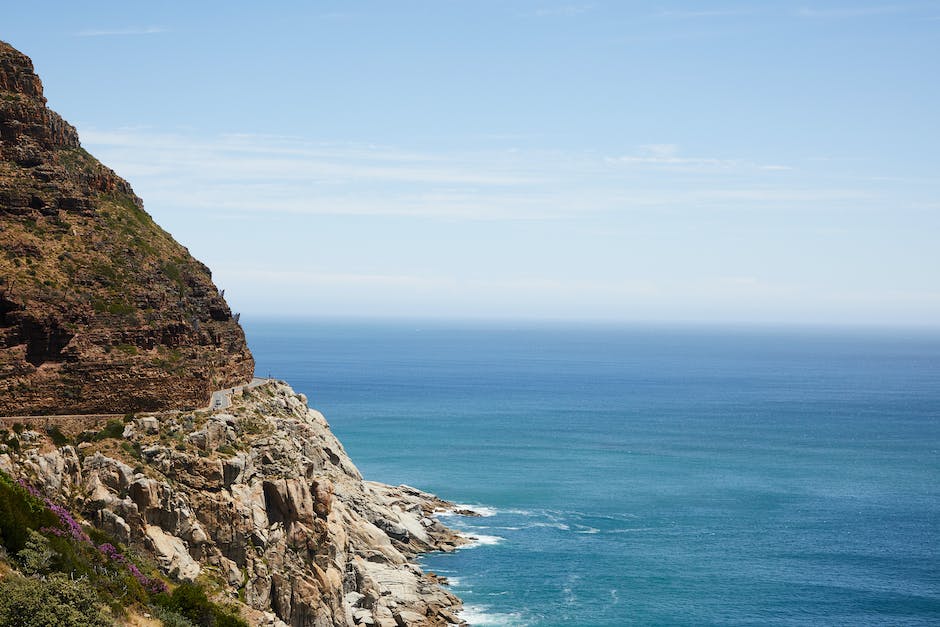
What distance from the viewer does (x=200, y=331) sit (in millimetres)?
59000

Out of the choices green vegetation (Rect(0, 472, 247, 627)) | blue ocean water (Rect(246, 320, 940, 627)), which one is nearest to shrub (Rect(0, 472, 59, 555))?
green vegetation (Rect(0, 472, 247, 627))

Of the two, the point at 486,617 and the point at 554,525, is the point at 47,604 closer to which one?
the point at 486,617

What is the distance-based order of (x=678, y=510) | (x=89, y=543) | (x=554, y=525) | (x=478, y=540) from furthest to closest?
(x=678, y=510), (x=554, y=525), (x=478, y=540), (x=89, y=543)

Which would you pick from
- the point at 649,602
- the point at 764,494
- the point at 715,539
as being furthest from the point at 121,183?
the point at 764,494

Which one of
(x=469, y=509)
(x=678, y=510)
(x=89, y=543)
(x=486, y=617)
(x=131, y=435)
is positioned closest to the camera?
(x=89, y=543)

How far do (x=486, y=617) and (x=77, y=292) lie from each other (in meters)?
33.4

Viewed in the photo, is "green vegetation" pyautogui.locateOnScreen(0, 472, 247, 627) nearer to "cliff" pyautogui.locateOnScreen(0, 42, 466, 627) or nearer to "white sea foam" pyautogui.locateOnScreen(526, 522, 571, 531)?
"cliff" pyautogui.locateOnScreen(0, 42, 466, 627)

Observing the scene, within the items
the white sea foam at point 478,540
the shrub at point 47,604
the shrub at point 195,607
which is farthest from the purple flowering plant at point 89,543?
the white sea foam at point 478,540

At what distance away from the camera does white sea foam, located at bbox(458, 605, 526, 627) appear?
2547 inches

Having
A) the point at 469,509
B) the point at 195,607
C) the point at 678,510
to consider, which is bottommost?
the point at 469,509

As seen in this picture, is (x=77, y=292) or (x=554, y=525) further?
(x=554, y=525)

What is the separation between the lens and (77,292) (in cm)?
5069

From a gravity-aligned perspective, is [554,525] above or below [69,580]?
below

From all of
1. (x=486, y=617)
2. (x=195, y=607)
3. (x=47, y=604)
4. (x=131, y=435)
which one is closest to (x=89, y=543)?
(x=195, y=607)
